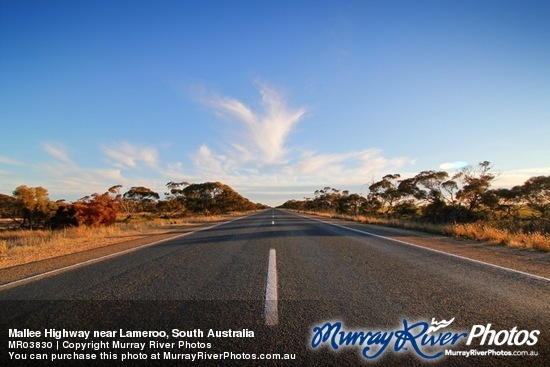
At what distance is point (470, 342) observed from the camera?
226cm

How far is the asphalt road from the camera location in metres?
2.21

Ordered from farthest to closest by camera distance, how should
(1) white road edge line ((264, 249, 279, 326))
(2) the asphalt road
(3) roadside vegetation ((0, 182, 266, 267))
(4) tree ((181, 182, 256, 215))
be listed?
1. (4) tree ((181, 182, 256, 215))
2. (3) roadside vegetation ((0, 182, 266, 267))
3. (1) white road edge line ((264, 249, 279, 326))
4. (2) the asphalt road

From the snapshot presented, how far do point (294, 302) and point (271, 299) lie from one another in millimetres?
303

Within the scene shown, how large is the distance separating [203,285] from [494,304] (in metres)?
3.82

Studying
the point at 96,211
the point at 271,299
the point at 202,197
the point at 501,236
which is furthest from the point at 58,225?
the point at 202,197

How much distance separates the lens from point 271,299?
10.7 ft

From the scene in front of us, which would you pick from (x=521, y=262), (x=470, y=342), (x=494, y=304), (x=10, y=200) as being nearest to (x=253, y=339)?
(x=470, y=342)

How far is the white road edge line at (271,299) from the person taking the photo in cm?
266

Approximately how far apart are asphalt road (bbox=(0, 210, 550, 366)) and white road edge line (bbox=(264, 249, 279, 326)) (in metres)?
0.01

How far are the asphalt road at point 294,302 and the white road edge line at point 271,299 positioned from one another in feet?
0.04

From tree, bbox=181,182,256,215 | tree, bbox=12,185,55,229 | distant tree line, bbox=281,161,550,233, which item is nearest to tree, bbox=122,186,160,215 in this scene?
tree, bbox=181,182,256,215

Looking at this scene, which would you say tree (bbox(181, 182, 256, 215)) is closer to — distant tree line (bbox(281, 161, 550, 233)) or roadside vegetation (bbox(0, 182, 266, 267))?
roadside vegetation (bbox(0, 182, 266, 267))

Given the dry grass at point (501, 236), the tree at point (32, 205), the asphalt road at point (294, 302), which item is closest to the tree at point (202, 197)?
the tree at point (32, 205)

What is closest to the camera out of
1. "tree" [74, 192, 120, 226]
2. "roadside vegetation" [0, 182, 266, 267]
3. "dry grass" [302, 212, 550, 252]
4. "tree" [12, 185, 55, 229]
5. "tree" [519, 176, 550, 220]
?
"dry grass" [302, 212, 550, 252]
